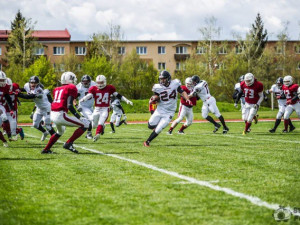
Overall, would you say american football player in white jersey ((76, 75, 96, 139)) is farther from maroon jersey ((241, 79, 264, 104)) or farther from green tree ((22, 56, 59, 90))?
green tree ((22, 56, 59, 90))

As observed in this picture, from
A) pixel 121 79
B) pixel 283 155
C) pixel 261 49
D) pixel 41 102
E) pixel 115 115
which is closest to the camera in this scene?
pixel 283 155

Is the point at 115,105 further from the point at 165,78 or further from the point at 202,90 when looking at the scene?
the point at 165,78

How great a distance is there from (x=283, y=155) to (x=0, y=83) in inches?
290

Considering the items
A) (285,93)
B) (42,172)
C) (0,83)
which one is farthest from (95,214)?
(285,93)

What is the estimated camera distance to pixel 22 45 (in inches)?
2387

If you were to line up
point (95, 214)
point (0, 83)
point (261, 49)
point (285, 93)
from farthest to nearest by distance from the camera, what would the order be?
point (261, 49) < point (285, 93) < point (0, 83) < point (95, 214)

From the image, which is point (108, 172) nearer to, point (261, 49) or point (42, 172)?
point (42, 172)

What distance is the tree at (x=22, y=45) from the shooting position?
59.0m

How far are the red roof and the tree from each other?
5.89m

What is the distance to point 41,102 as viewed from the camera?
1356 cm

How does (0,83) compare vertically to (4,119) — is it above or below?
above

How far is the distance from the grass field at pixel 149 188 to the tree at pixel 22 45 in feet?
174

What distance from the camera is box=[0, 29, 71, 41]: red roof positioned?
67125 millimetres

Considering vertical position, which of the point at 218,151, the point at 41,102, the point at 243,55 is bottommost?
the point at 218,151
